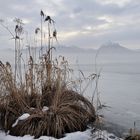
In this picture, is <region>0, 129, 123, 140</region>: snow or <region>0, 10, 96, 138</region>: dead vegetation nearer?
<region>0, 129, 123, 140</region>: snow

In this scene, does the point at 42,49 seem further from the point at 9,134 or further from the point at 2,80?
the point at 9,134

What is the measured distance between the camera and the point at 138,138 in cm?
366

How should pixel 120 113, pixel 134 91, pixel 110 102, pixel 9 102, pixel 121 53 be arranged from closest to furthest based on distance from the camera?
pixel 9 102 < pixel 120 113 < pixel 110 102 < pixel 134 91 < pixel 121 53

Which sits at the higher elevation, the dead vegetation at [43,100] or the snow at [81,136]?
the dead vegetation at [43,100]

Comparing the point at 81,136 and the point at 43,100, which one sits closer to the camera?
the point at 81,136

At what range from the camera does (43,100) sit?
174 inches

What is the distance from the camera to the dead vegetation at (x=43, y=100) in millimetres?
3965

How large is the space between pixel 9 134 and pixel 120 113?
1843 millimetres

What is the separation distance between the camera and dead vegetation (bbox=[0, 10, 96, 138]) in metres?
3.96

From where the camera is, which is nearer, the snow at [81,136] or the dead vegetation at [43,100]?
the snow at [81,136]

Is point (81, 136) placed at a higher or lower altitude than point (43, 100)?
lower

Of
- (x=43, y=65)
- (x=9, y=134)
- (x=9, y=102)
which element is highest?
(x=43, y=65)

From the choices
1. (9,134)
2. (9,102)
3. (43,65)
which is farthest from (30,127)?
(43,65)

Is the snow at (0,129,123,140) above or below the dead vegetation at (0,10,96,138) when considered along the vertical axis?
below
